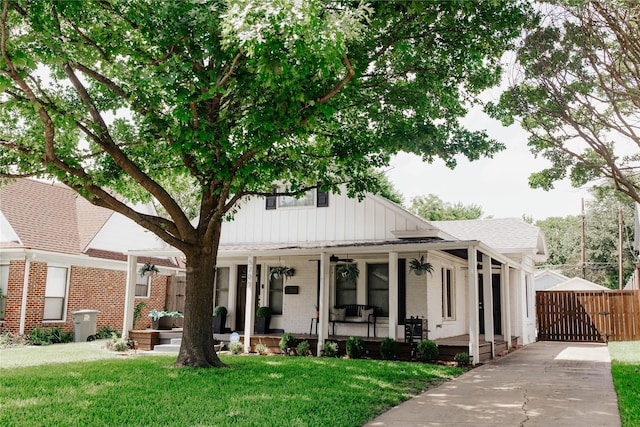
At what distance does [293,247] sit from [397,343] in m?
4.04

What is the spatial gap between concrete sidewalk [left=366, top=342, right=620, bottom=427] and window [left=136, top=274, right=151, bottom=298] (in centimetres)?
1448

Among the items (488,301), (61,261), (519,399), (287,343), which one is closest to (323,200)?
(287,343)

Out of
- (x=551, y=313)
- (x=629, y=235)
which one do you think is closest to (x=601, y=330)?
(x=551, y=313)

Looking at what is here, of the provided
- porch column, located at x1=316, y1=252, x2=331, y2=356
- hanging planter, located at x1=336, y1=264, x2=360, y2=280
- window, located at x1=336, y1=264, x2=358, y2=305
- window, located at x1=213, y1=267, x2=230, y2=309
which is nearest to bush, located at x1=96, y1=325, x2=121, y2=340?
window, located at x1=213, y1=267, x2=230, y2=309

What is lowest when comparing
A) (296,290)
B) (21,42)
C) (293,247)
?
(296,290)

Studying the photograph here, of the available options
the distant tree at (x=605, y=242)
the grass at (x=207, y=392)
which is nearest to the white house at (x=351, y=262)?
the grass at (x=207, y=392)

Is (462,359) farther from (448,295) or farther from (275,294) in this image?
(275,294)

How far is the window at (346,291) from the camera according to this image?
16562mm

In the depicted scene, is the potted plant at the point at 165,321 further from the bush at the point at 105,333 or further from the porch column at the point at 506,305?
the porch column at the point at 506,305

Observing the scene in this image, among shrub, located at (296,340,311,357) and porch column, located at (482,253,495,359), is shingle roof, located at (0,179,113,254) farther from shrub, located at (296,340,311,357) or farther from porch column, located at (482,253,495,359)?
porch column, located at (482,253,495,359)

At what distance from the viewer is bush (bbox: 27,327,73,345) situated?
17031mm

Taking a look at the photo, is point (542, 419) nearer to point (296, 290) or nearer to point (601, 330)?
point (296, 290)

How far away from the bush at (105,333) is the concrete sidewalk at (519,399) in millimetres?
13416

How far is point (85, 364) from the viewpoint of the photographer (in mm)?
11875
